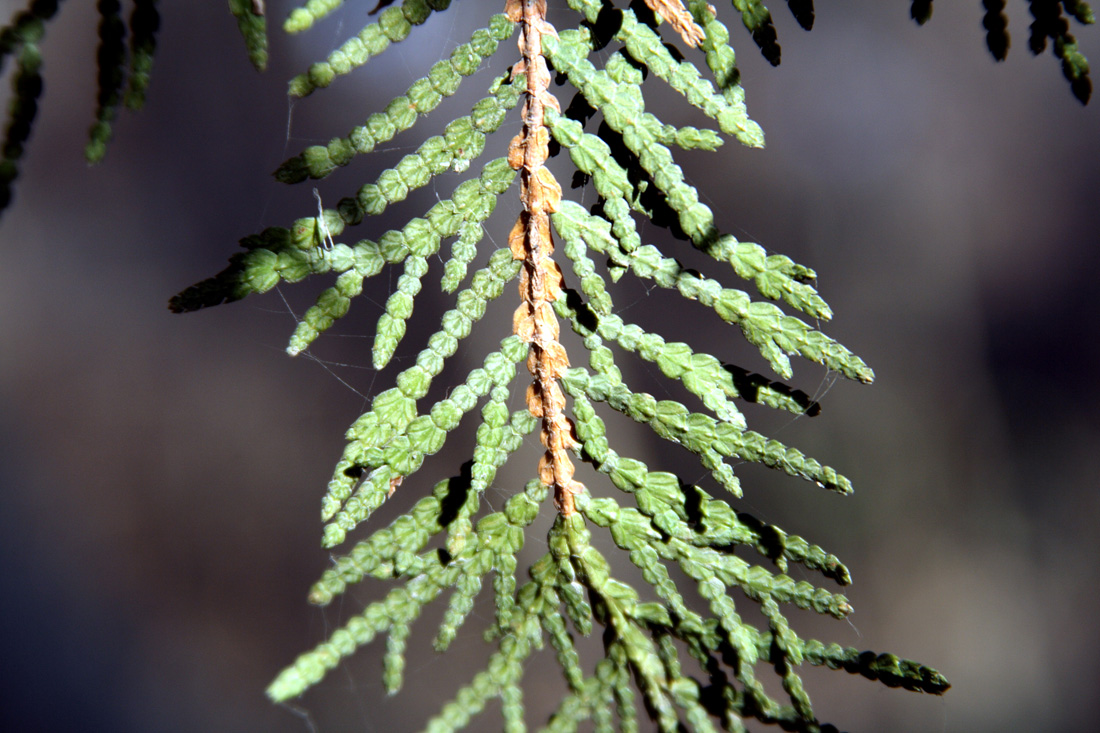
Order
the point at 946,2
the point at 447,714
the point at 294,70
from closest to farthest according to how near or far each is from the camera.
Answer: the point at 447,714, the point at 946,2, the point at 294,70

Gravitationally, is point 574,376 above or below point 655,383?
below

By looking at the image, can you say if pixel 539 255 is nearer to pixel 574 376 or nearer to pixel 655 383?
pixel 574 376

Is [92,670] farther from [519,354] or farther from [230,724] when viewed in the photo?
[519,354]

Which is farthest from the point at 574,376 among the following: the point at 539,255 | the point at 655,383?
the point at 655,383

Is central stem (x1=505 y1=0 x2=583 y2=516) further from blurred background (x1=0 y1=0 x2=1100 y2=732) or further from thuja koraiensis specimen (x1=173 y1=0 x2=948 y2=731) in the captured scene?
blurred background (x1=0 y1=0 x2=1100 y2=732)

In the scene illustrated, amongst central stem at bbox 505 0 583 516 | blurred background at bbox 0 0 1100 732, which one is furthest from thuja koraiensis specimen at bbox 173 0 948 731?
blurred background at bbox 0 0 1100 732

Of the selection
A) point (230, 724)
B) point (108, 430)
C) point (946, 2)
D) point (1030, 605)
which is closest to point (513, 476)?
point (230, 724)
